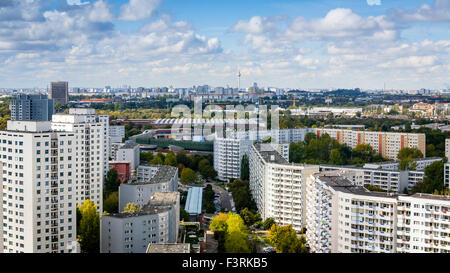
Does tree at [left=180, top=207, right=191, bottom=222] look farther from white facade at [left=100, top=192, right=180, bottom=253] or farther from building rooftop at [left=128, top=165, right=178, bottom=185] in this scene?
white facade at [left=100, top=192, right=180, bottom=253]

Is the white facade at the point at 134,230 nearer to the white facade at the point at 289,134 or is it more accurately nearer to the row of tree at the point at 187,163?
the row of tree at the point at 187,163

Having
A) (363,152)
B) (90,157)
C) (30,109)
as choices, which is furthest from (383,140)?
(30,109)

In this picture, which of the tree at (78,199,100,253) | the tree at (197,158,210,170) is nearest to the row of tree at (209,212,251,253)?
the tree at (78,199,100,253)

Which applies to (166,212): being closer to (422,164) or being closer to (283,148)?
(283,148)

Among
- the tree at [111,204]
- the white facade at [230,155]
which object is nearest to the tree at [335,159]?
the white facade at [230,155]

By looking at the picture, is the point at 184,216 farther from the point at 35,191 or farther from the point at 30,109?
the point at 30,109
